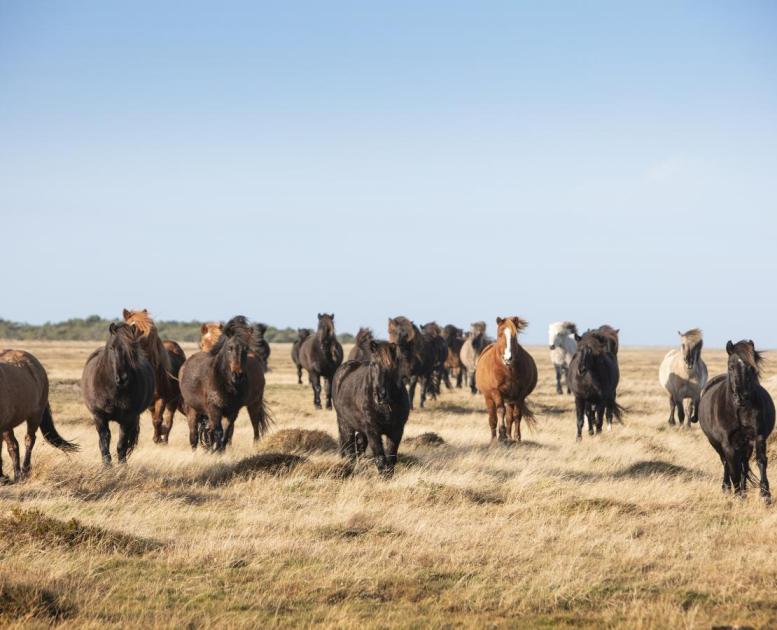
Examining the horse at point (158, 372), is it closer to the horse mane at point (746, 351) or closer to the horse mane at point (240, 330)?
the horse mane at point (240, 330)

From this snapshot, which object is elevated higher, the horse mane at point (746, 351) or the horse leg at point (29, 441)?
the horse mane at point (746, 351)

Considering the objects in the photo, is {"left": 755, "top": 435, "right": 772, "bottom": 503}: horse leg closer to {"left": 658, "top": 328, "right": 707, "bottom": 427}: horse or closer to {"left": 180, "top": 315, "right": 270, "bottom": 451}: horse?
{"left": 180, "top": 315, "right": 270, "bottom": 451}: horse

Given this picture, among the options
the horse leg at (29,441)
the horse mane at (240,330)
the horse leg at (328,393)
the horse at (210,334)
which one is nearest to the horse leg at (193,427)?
the horse at (210,334)

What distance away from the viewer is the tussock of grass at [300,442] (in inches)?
607

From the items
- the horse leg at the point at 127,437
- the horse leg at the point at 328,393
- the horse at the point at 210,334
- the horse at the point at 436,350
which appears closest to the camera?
the horse leg at the point at 127,437

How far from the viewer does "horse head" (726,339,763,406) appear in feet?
35.1

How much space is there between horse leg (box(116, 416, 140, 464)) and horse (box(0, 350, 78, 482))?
65cm

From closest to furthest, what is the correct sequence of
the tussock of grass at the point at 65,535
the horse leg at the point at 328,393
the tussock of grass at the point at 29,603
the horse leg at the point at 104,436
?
the tussock of grass at the point at 29,603 → the tussock of grass at the point at 65,535 → the horse leg at the point at 104,436 → the horse leg at the point at 328,393

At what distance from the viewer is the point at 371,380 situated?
476 inches

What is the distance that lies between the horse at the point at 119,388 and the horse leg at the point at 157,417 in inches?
142

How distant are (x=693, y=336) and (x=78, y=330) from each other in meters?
96.5

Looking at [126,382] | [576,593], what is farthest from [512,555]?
[126,382]

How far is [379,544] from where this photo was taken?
28.0ft

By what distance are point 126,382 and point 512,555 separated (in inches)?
275
